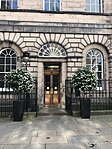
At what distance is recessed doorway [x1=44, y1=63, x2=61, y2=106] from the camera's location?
14.9 m

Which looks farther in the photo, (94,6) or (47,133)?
(94,6)

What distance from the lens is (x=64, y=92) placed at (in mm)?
14250

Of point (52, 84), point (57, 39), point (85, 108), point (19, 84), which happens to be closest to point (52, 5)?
point (57, 39)

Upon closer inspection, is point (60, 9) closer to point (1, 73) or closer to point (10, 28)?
point (10, 28)

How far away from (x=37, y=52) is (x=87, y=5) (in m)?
5.29

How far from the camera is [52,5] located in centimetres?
1498

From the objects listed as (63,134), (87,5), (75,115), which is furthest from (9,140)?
(87,5)

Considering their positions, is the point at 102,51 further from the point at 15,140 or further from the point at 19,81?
the point at 15,140

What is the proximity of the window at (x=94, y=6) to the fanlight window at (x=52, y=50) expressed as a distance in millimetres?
3806

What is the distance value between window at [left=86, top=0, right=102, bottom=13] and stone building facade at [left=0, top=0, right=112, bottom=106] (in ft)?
1.41

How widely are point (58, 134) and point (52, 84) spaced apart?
7366mm

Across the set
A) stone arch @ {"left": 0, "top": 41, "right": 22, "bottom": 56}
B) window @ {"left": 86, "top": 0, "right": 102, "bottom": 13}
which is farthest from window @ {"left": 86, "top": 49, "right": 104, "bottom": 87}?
stone arch @ {"left": 0, "top": 41, "right": 22, "bottom": 56}

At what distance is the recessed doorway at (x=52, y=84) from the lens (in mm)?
14867

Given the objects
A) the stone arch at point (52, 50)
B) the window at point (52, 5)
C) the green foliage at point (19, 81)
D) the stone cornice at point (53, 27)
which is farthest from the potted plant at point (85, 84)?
the window at point (52, 5)
